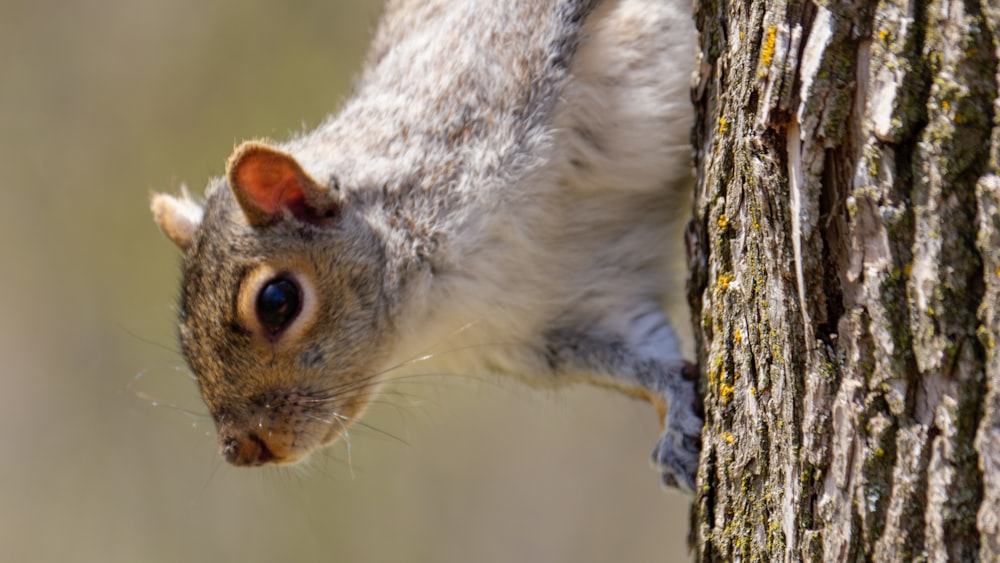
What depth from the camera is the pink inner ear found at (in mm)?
2359

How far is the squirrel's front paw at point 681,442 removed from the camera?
212 cm

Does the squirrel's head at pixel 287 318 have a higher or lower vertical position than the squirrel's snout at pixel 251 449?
higher

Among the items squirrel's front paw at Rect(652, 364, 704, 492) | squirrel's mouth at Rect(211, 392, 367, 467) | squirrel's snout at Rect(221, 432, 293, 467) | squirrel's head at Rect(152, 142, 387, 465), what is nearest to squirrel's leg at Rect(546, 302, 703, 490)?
squirrel's front paw at Rect(652, 364, 704, 492)

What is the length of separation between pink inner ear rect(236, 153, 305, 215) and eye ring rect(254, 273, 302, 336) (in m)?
0.18

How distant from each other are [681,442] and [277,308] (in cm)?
96

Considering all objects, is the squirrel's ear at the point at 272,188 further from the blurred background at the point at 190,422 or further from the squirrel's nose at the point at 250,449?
the blurred background at the point at 190,422

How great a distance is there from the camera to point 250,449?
2439mm

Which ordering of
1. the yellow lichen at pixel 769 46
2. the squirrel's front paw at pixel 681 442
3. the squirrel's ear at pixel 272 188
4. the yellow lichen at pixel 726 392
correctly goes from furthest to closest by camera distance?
the squirrel's ear at pixel 272 188, the squirrel's front paw at pixel 681 442, the yellow lichen at pixel 726 392, the yellow lichen at pixel 769 46

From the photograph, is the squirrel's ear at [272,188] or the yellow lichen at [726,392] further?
the squirrel's ear at [272,188]

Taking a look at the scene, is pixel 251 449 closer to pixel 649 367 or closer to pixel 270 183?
pixel 270 183

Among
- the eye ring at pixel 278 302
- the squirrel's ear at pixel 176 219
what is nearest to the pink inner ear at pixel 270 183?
the eye ring at pixel 278 302

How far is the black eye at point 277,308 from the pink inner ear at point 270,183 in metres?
0.19

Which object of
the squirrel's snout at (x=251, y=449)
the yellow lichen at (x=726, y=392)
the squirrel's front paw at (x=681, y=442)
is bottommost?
the squirrel's front paw at (x=681, y=442)

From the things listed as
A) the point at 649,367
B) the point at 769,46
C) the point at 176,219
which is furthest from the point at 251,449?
the point at 769,46
